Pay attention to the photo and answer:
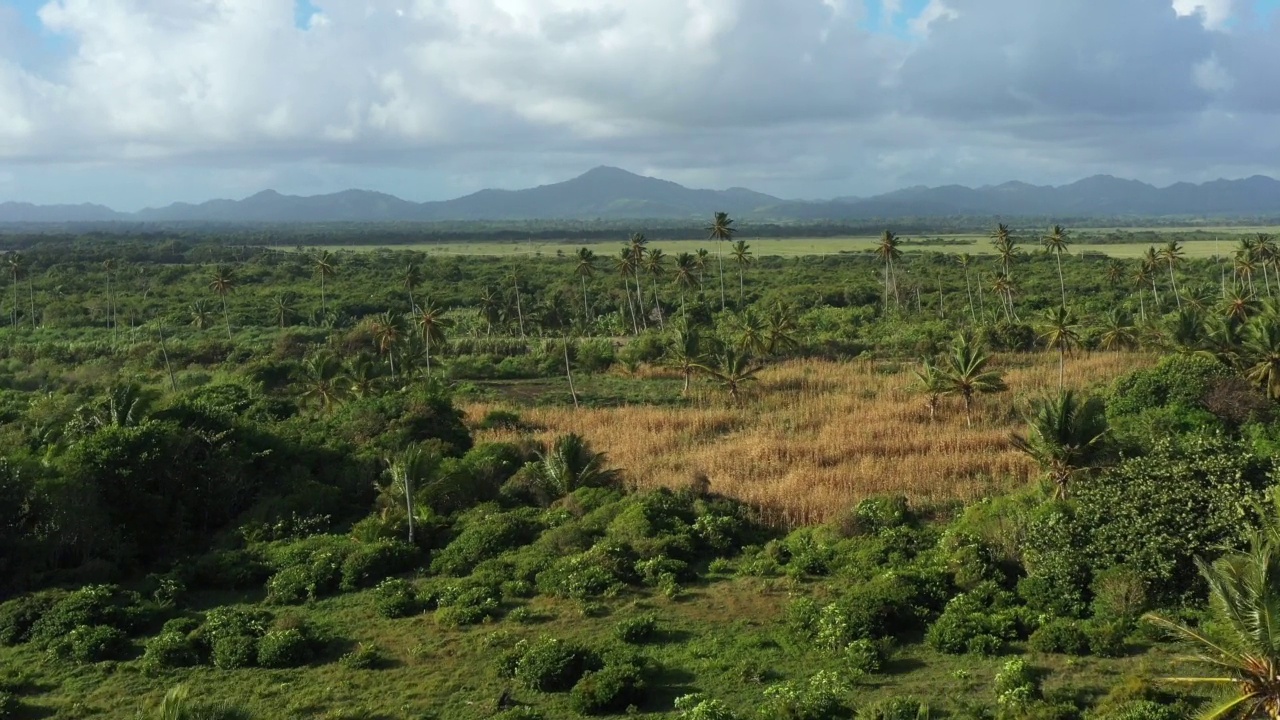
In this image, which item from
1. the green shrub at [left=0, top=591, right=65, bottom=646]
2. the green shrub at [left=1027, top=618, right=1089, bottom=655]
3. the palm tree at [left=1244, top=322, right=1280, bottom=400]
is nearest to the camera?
the green shrub at [left=1027, top=618, right=1089, bottom=655]

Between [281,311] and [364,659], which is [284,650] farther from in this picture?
[281,311]

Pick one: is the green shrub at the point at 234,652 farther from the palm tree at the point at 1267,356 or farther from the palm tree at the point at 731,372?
the palm tree at the point at 1267,356

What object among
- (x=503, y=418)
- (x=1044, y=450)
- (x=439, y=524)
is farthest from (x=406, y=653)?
(x=503, y=418)

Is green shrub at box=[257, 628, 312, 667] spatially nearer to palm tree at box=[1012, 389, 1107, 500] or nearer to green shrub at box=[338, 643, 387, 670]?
green shrub at box=[338, 643, 387, 670]

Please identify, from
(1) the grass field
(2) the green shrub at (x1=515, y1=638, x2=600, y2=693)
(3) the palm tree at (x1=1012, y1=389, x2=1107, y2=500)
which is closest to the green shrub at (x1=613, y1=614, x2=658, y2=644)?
(2) the green shrub at (x1=515, y1=638, x2=600, y2=693)

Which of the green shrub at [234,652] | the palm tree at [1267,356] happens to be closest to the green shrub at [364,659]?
the green shrub at [234,652]
